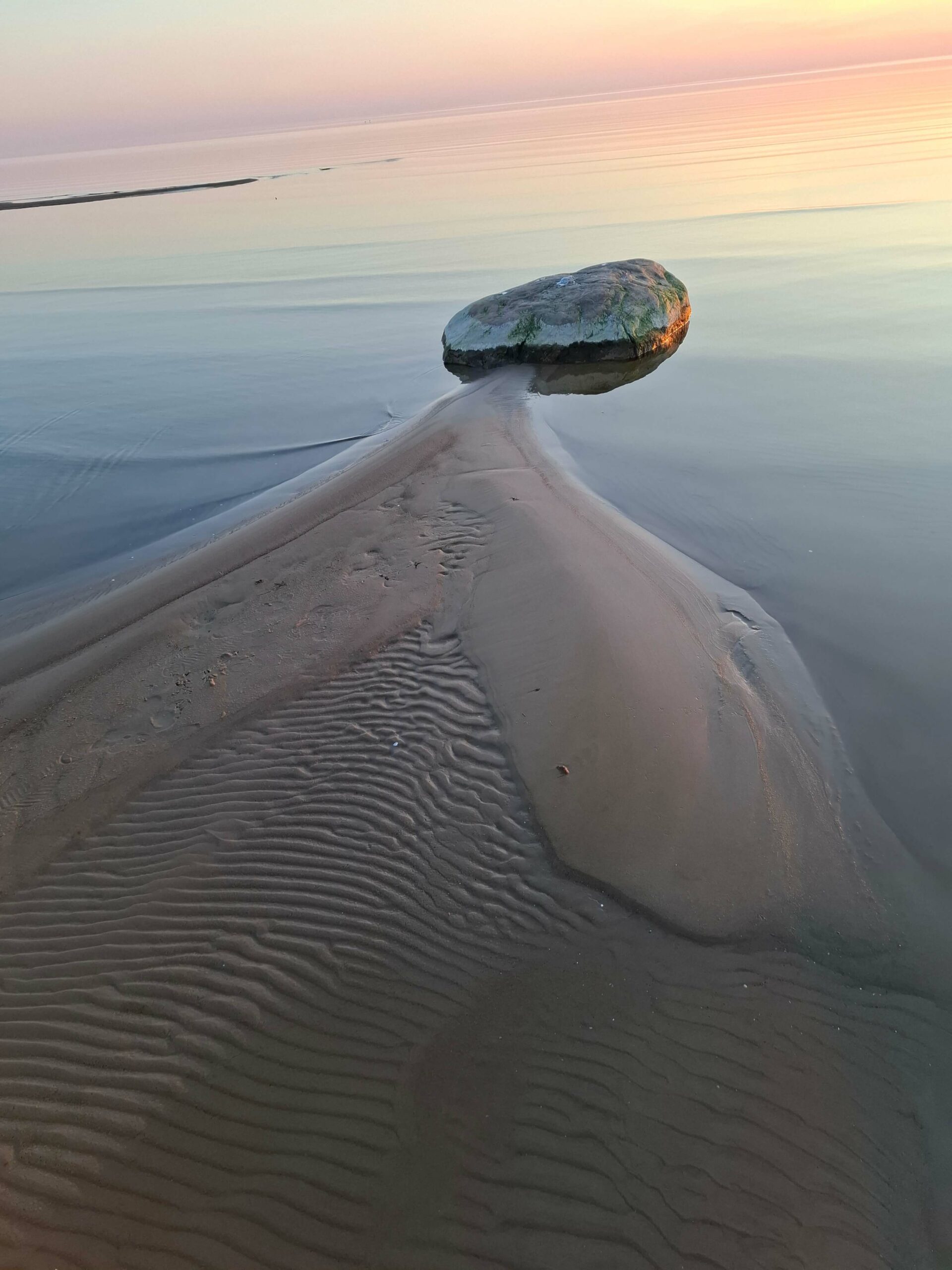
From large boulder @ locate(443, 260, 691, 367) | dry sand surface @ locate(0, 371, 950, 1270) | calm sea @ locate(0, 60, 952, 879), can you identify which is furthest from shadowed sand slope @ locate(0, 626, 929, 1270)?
large boulder @ locate(443, 260, 691, 367)

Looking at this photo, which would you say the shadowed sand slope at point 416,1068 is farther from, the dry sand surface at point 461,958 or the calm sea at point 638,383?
the calm sea at point 638,383

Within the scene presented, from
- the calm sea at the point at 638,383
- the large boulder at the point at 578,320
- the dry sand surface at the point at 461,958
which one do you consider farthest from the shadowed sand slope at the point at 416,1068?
the large boulder at the point at 578,320

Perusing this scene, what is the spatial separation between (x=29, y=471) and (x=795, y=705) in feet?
34.8

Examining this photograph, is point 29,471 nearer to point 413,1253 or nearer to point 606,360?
point 606,360

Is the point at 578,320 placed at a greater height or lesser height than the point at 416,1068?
greater

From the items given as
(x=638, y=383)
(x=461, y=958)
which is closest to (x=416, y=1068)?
(x=461, y=958)

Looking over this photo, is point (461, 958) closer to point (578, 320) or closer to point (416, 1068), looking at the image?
point (416, 1068)

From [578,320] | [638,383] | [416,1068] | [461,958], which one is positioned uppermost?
[578,320]

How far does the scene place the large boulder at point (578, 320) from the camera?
13.7m

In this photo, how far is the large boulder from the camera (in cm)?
1372

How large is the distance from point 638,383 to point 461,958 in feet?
35.4

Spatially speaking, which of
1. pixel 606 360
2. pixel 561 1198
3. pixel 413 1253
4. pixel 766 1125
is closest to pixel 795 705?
pixel 766 1125

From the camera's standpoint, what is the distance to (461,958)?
13.5ft

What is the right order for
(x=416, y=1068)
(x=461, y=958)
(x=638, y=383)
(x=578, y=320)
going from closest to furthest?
1. (x=416, y=1068)
2. (x=461, y=958)
3. (x=638, y=383)
4. (x=578, y=320)
